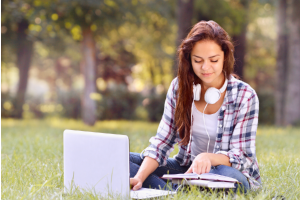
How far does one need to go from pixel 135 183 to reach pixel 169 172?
537 millimetres

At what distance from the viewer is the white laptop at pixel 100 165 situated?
6.26 feet

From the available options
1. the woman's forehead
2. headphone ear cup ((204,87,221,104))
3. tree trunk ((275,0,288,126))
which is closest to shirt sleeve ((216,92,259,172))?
headphone ear cup ((204,87,221,104))

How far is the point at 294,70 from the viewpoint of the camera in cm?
901

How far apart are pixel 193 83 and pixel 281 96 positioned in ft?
26.3

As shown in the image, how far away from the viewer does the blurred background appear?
26.8 feet

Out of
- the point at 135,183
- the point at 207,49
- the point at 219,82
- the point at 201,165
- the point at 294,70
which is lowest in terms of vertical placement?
the point at 135,183

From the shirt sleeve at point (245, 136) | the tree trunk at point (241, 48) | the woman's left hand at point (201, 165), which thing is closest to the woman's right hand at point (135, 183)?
the woman's left hand at point (201, 165)

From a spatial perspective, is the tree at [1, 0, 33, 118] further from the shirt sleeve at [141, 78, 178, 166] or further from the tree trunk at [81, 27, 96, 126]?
the shirt sleeve at [141, 78, 178, 166]

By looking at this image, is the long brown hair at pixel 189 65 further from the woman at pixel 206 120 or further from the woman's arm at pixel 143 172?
the woman's arm at pixel 143 172

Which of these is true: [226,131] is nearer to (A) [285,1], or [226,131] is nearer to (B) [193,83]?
(B) [193,83]

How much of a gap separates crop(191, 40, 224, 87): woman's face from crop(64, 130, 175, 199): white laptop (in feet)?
2.93

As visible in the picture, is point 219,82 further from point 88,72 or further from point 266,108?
point 266,108

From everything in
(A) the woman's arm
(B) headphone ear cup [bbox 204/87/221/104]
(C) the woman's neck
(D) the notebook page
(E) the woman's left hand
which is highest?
(C) the woman's neck

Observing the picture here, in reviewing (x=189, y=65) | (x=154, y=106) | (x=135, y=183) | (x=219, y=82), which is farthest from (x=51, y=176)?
(x=154, y=106)
